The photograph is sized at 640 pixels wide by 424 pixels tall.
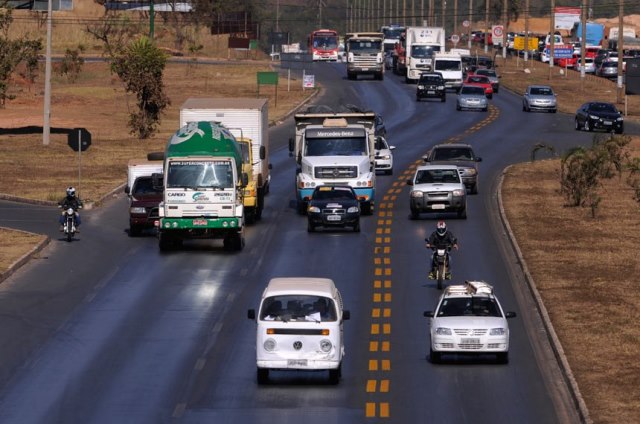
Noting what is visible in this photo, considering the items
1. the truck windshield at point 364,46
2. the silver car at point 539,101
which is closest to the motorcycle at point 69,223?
the silver car at point 539,101

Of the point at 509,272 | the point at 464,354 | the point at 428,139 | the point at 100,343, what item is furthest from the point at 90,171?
the point at 464,354

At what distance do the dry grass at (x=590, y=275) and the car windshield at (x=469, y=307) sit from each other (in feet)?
6.75

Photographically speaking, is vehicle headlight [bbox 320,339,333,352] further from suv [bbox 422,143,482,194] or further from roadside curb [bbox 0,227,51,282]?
suv [bbox 422,143,482,194]

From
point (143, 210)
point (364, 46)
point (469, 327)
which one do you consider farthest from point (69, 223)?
point (364, 46)

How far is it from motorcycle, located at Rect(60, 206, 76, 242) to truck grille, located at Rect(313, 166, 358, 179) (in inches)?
414

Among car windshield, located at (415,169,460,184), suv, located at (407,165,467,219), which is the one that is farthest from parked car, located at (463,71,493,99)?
suv, located at (407,165,467,219)

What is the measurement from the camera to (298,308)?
92.8 ft

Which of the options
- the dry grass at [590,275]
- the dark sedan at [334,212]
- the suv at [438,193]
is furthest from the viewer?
the suv at [438,193]

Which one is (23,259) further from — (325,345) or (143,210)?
(325,345)

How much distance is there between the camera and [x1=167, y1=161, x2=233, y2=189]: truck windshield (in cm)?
4559

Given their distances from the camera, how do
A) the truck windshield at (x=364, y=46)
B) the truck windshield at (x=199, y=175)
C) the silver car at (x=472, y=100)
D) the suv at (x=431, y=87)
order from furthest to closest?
the truck windshield at (x=364, y=46) < the suv at (x=431, y=87) < the silver car at (x=472, y=100) < the truck windshield at (x=199, y=175)

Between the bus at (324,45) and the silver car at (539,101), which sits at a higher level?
the bus at (324,45)

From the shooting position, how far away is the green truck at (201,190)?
4522cm

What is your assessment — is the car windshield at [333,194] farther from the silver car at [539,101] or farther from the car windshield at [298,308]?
the silver car at [539,101]
